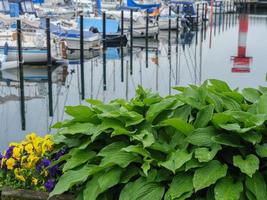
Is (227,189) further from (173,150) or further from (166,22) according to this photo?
(166,22)

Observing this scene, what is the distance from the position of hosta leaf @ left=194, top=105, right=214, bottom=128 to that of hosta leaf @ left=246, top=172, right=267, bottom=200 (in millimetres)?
513

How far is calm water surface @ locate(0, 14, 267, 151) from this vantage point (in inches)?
577

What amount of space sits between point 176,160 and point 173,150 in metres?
0.19

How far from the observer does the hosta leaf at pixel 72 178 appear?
142 inches

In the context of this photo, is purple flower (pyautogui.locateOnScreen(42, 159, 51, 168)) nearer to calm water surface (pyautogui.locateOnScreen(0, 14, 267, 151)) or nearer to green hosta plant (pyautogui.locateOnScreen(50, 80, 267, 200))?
green hosta plant (pyautogui.locateOnScreen(50, 80, 267, 200))

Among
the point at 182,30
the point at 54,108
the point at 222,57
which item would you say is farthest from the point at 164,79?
the point at 182,30

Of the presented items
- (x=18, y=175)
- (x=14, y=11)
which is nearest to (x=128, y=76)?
(x=14, y=11)

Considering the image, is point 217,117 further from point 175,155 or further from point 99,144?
point 99,144

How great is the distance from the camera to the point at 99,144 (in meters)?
3.92

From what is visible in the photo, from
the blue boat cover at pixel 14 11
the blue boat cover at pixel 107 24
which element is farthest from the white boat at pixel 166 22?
the blue boat cover at pixel 14 11

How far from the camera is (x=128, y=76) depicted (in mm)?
21453

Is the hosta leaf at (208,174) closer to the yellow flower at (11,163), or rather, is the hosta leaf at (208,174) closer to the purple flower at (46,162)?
the purple flower at (46,162)

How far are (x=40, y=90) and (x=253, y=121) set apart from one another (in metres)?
15.5

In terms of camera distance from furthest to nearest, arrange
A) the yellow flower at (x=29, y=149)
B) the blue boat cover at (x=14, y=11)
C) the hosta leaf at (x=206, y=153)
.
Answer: the blue boat cover at (x=14, y=11) → the yellow flower at (x=29, y=149) → the hosta leaf at (x=206, y=153)
